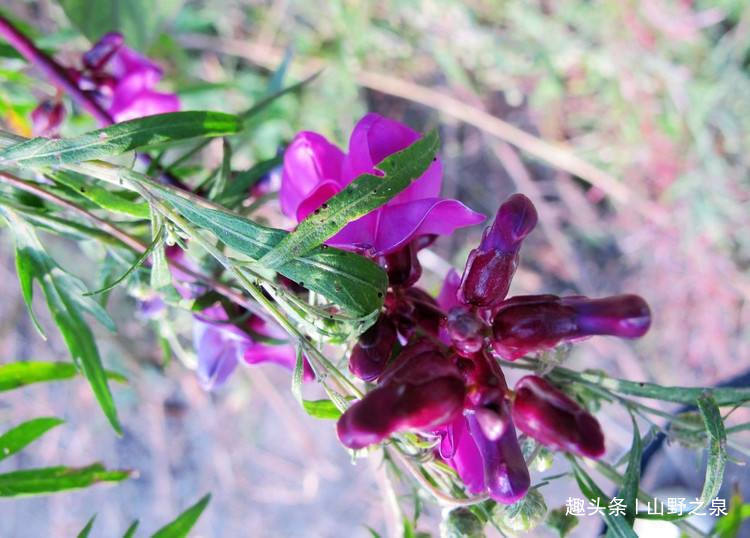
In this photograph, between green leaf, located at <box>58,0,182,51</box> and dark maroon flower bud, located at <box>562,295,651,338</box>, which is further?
green leaf, located at <box>58,0,182,51</box>

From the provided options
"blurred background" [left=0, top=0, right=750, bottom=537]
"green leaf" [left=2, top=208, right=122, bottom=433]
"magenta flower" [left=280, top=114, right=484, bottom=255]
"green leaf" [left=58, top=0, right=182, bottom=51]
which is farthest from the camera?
"blurred background" [left=0, top=0, right=750, bottom=537]

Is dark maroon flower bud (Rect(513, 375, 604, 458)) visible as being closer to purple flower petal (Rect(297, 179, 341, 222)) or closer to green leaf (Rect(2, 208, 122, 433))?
purple flower petal (Rect(297, 179, 341, 222))

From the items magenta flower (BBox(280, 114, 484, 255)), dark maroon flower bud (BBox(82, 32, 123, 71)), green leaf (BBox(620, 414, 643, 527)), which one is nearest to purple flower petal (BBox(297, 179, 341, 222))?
magenta flower (BBox(280, 114, 484, 255))

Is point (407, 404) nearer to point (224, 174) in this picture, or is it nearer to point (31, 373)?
point (224, 174)

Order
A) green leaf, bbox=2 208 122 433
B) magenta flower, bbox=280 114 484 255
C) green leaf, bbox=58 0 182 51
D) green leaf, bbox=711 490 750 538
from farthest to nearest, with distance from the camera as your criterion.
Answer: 1. green leaf, bbox=58 0 182 51
2. green leaf, bbox=711 490 750 538
3. green leaf, bbox=2 208 122 433
4. magenta flower, bbox=280 114 484 255

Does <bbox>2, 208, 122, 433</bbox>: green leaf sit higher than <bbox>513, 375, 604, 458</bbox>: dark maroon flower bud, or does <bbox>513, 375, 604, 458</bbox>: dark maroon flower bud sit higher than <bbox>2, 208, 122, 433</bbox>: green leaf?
<bbox>513, 375, 604, 458</bbox>: dark maroon flower bud

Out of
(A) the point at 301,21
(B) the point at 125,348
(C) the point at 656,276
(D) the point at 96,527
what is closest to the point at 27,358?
(B) the point at 125,348

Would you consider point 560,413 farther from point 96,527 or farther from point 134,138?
point 96,527

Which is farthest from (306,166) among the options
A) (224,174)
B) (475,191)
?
(475,191)
